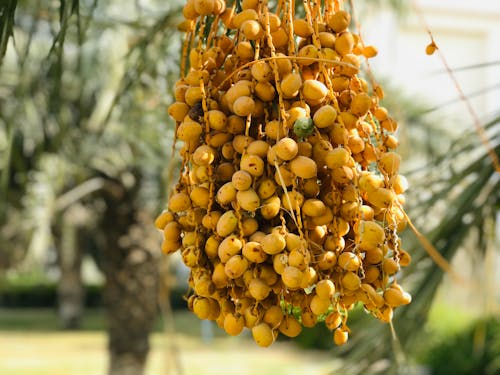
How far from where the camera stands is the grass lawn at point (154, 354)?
28.0ft

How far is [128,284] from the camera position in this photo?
12.4ft

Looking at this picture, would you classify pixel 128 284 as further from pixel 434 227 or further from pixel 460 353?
pixel 460 353

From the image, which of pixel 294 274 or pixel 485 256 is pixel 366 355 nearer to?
pixel 485 256

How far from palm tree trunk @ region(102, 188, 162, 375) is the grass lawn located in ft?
12.8

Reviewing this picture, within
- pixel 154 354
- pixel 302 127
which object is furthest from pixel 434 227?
pixel 154 354

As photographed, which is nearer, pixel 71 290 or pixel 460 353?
pixel 460 353

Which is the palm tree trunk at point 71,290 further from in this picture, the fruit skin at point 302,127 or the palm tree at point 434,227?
the fruit skin at point 302,127

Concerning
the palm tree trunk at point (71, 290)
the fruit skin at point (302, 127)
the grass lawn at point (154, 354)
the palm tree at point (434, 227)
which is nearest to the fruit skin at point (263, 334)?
the fruit skin at point (302, 127)

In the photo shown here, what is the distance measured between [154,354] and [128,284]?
6573 millimetres

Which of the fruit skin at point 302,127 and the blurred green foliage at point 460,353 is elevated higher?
the fruit skin at point 302,127

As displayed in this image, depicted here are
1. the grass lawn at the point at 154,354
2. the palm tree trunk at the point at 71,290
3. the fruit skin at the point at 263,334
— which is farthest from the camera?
the palm tree trunk at the point at 71,290

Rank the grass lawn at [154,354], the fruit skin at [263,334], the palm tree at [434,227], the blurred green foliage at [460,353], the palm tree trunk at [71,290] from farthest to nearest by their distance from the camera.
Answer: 1. the palm tree trunk at [71,290]
2. the grass lawn at [154,354]
3. the blurred green foliage at [460,353]
4. the palm tree at [434,227]
5. the fruit skin at [263,334]

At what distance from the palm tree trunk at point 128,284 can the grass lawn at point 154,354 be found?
12.8ft

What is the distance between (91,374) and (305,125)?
858 cm
